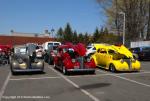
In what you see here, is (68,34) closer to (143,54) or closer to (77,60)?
(143,54)

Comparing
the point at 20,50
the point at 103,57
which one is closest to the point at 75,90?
the point at 103,57

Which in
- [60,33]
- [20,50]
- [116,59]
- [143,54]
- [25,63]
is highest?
[60,33]

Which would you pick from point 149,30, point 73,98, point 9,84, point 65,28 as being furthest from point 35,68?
point 65,28

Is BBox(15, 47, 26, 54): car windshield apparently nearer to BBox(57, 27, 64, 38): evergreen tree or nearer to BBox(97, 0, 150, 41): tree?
BBox(97, 0, 150, 41): tree

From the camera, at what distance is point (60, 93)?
13.5 meters

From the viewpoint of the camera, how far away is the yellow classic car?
21922 mm

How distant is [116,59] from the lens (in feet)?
74.6

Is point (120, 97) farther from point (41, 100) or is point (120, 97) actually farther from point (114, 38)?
point (114, 38)

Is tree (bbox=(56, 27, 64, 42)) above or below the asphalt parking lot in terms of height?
above

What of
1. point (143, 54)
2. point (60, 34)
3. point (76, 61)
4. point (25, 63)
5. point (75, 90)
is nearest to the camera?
point (75, 90)

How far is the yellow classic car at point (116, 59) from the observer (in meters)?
21.9

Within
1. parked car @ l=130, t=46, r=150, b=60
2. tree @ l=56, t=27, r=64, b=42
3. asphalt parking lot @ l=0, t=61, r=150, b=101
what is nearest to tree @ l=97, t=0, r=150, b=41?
parked car @ l=130, t=46, r=150, b=60

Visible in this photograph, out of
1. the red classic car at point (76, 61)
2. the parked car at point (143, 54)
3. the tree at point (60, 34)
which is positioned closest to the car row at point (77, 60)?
the red classic car at point (76, 61)

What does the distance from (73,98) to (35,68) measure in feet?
29.9
